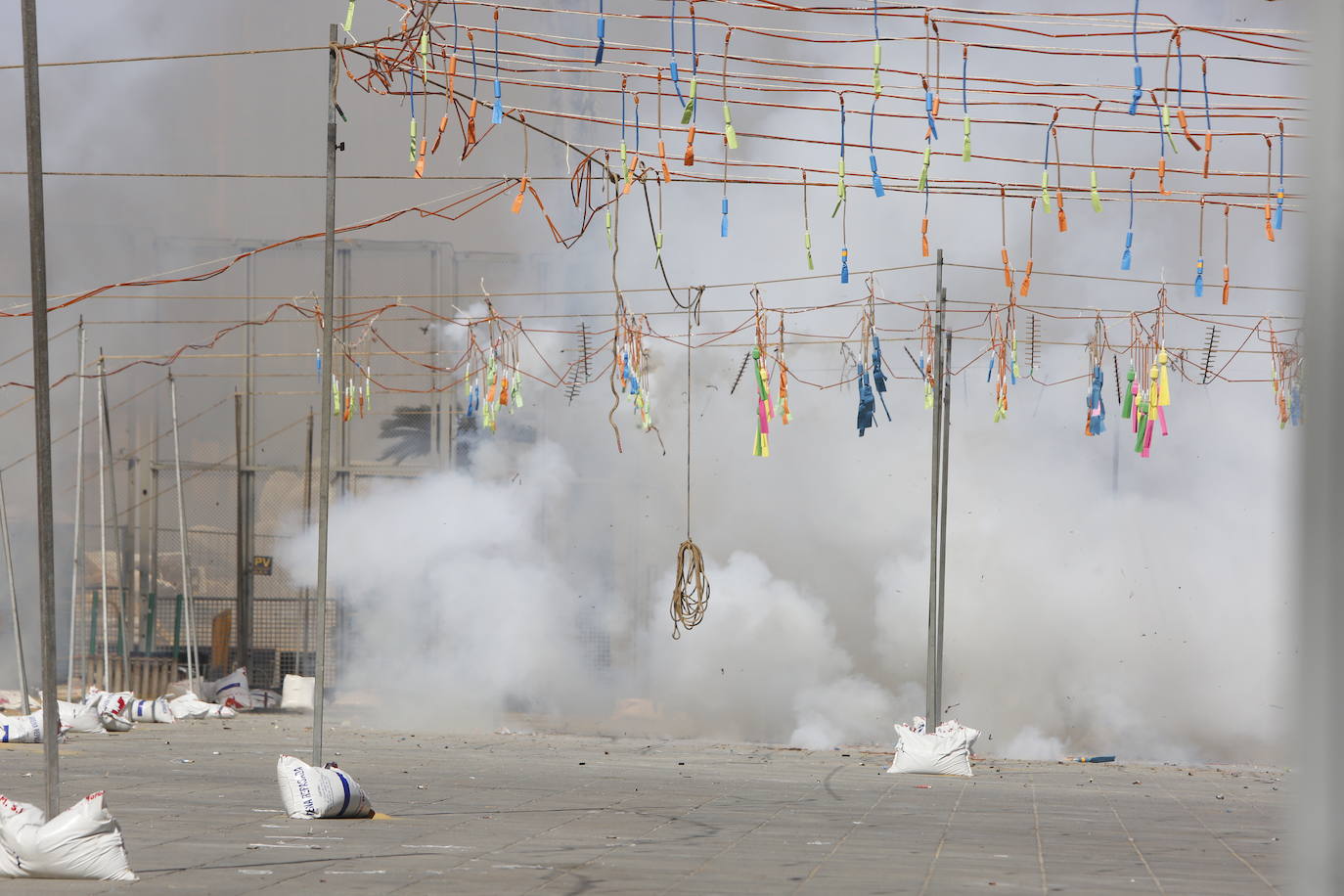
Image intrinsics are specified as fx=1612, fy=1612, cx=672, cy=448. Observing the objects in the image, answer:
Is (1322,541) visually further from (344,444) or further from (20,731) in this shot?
→ (344,444)

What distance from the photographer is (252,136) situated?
28.0 m

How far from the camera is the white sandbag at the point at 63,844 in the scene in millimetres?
7680

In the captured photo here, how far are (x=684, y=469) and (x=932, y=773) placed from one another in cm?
1054

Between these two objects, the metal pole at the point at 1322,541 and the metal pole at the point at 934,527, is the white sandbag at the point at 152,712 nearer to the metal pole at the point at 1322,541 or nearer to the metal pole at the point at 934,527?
the metal pole at the point at 934,527

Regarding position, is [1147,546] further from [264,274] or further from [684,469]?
[264,274]

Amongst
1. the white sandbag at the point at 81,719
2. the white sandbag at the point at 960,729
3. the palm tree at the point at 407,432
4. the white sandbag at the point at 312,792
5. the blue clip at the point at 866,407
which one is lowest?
the white sandbag at the point at 81,719

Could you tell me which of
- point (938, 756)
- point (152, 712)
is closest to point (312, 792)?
point (938, 756)

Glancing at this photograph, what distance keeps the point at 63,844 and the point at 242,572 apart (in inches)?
719

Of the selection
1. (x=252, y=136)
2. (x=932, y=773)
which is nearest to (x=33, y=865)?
(x=932, y=773)

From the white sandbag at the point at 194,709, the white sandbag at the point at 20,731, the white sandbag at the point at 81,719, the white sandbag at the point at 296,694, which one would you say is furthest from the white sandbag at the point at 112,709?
the white sandbag at the point at 296,694

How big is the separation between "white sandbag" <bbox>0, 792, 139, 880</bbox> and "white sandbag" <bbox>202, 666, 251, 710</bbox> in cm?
1663

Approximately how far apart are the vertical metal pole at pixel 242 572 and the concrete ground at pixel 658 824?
6794 mm

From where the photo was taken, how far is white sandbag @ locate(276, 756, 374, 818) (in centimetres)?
1063

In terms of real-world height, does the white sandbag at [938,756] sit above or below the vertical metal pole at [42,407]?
below
